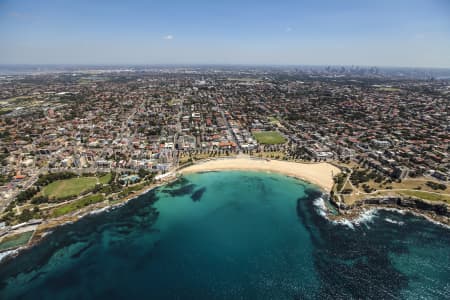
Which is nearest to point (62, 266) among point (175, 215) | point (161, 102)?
A: point (175, 215)

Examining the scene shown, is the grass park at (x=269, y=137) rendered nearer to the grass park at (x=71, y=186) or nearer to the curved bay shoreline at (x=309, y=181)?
the curved bay shoreline at (x=309, y=181)

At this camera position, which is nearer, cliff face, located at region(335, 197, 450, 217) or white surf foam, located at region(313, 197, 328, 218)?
cliff face, located at region(335, 197, 450, 217)

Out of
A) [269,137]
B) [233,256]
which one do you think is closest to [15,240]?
[233,256]

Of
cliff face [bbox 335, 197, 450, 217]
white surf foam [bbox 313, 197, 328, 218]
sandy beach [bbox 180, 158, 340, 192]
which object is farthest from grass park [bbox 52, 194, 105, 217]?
cliff face [bbox 335, 197, 450, 217]

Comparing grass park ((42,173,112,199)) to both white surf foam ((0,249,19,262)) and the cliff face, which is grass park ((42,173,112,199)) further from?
the cliff face

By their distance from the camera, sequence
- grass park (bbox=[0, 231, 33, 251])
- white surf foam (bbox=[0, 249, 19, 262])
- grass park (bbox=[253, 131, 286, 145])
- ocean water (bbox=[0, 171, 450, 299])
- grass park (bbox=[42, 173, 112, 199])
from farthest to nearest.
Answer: grass park (bbox=[253, 131, 286, 145])
grass park (bbox=[42, 173, 112, 199])
grass park (bbox=[0, 231, 33, 251])
white surf foam (bbox=[0, 249, 19, 262])
ocean water (bbox=[0, 171, 450, 299])

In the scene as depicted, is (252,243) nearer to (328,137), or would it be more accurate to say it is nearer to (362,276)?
(362,276)
